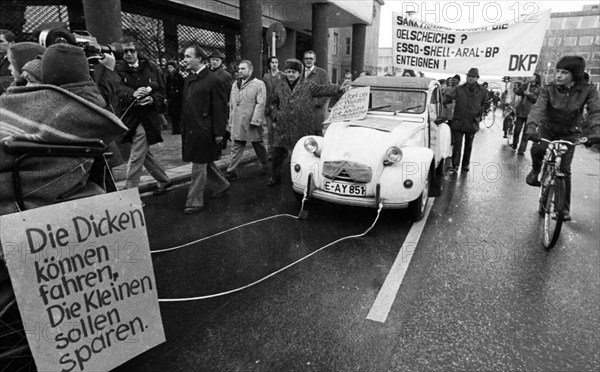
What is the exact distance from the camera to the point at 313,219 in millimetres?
4922

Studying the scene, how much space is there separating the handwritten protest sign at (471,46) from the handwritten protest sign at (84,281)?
7185 millimetres

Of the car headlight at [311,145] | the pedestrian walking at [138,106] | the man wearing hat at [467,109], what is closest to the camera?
the car headlight at [311,145]

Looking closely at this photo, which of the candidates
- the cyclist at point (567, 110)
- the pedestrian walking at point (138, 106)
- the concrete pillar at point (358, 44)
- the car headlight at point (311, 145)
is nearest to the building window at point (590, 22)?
the concrete pillar at point (358, 44)

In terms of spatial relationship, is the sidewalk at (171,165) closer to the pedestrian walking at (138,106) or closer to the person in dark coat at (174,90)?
the pedestrian walking at (138,106)

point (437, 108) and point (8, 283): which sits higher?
point (437, 108)

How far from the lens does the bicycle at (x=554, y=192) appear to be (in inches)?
165

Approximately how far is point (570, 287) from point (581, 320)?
59cm

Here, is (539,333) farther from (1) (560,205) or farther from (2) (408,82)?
(2) (408,82)

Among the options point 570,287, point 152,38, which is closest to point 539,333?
point 570,287

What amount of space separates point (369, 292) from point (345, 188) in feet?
5.04

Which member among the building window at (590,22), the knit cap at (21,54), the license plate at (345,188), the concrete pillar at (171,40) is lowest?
the license plate at (345,188)

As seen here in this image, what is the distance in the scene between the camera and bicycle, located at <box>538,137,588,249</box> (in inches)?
165

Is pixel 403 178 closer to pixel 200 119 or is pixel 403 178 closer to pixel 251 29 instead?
pixel 200 119

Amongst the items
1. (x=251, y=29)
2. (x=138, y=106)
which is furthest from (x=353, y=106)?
(x=251, y=29)
